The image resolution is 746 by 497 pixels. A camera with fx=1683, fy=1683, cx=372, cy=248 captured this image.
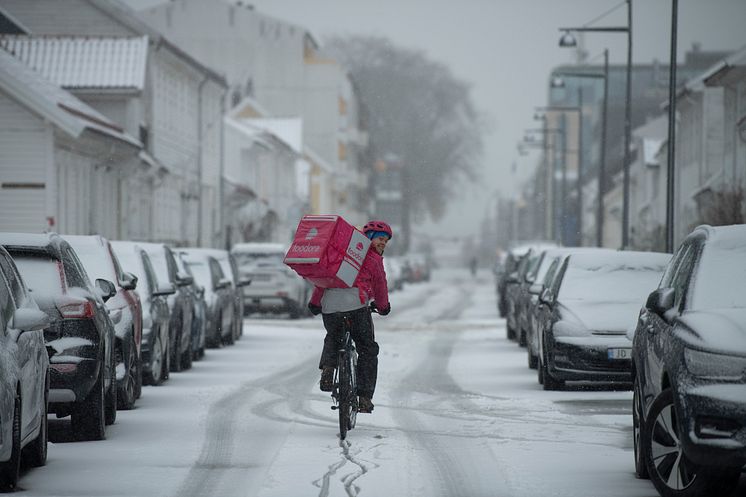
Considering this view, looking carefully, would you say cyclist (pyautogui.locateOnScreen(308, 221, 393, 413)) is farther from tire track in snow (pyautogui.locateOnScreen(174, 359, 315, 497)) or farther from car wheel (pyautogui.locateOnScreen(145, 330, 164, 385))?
car wheel (pyautogui.locateOnScreen(145, 330, 164, 385))

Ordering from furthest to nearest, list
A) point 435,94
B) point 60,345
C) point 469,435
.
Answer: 1. point 435,94
2. point 469,435
3. point 60,345

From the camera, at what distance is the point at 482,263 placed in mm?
185250

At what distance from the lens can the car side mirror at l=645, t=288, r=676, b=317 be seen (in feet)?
33.3

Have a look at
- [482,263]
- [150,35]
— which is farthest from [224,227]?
[482,263]

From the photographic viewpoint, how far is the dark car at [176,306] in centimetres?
2072

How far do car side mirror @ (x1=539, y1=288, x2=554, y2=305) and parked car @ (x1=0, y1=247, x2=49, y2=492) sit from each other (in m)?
9.05

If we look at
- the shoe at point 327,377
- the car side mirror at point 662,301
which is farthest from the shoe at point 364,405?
the car side mirror at point 662,301

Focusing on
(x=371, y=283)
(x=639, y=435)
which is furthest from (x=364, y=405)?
(x=639, y=435)

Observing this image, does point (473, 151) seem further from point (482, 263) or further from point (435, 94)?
point (482, 263)

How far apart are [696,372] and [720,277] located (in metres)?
1.25

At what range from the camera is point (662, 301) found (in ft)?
33.3

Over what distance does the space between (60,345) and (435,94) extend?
3934 inches

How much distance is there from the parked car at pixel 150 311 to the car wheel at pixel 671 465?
8979 mm

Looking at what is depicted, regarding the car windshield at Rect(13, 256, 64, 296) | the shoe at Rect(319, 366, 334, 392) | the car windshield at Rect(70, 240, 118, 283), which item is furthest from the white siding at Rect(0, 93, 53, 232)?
the shoe at Rect(319, 366, 334, 392)
